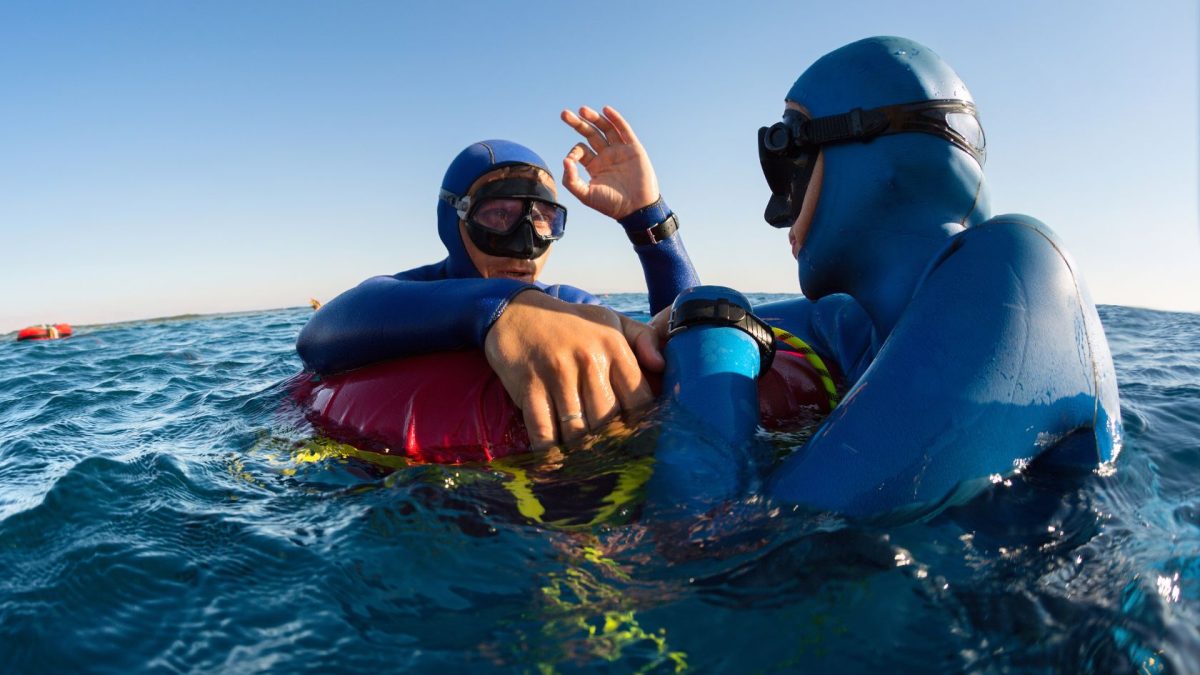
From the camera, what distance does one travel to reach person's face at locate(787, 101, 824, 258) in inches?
102

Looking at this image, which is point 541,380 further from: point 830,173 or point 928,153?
point 928,153

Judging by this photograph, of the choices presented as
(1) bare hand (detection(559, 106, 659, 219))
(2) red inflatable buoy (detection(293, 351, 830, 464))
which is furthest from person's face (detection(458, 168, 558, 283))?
(2) red inflatable buoy (detection(293, 351, 830, 464))

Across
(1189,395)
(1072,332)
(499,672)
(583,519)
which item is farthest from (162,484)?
(1189,395)

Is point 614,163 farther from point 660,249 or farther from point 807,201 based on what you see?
point 807,201

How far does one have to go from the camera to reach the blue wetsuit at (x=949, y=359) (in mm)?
1867

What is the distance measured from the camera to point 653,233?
14.2 ft

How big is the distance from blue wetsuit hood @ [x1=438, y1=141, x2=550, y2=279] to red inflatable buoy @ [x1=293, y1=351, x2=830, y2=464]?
1.24 meters

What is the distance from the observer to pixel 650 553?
74.4 inches

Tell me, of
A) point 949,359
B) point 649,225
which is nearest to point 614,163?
point 649,225

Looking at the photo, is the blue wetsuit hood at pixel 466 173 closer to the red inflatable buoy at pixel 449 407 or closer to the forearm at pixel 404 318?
the forearm at pixel 404 318

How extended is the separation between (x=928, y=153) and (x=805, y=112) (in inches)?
19.1

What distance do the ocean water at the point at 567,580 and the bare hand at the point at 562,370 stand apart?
0.15m

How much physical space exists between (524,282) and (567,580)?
141 centimetres

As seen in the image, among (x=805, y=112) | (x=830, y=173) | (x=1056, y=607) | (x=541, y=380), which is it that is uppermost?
(x=805, y=112)
